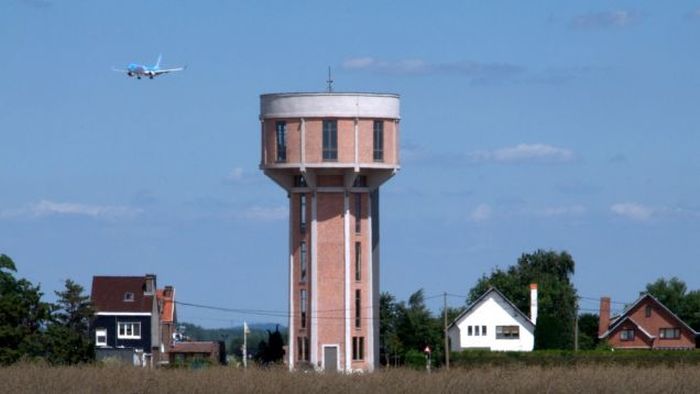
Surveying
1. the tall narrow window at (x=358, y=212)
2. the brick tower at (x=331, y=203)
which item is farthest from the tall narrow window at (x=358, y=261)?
the tall narrow window at (x=358, y=212)

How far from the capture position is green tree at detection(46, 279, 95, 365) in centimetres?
7231

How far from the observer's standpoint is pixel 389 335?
105312 mm

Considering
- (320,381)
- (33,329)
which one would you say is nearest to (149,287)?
(33,329)

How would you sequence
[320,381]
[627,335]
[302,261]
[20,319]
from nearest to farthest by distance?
1. [320,381]
2. [20,319]
3. [302,261]
4. [627,335]

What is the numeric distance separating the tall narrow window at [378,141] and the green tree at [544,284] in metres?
28.5

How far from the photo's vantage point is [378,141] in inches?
3167

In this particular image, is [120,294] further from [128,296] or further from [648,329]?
[648,329]

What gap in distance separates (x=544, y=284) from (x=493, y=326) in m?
17.1

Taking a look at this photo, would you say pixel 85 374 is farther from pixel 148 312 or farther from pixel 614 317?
pixel 614 317

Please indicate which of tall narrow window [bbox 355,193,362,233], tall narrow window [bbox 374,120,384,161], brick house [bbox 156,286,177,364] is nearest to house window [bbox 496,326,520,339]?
brick house [bbox 156,286,177,364]

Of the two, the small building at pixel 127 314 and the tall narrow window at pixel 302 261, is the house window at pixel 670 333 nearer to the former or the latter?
the small building at pixel 127 314

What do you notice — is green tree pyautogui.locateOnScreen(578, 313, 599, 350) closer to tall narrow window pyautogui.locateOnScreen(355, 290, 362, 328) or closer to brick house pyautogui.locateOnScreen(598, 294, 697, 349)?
brick house pyautogui.locateOnScreen(598, 294, 697, 349)

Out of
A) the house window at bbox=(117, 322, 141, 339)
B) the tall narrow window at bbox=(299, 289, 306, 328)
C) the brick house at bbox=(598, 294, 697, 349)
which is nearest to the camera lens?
the tall narrow window at bbox=(299, 289, 306, 328)

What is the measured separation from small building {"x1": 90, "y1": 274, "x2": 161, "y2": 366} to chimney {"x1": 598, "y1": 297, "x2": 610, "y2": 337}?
1170 inches
